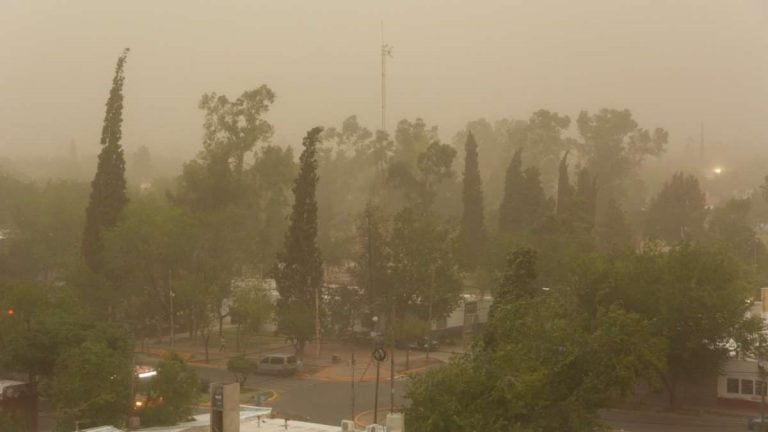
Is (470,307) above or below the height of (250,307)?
below

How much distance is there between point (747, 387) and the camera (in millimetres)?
25688

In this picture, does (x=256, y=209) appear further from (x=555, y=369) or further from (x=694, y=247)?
(x=555, y=369)

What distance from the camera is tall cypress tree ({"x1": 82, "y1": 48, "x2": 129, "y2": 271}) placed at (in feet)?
117

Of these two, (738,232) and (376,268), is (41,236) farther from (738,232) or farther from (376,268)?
(738,232)

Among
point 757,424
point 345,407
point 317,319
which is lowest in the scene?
point 345,407

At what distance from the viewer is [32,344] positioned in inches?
909

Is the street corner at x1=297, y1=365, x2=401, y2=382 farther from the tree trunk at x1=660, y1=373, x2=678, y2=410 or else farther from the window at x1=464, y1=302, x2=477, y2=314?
the tree trunk at x1=660, y1=373, x2=678, y2=410

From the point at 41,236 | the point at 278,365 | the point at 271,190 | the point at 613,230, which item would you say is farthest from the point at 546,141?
the point at 278,365

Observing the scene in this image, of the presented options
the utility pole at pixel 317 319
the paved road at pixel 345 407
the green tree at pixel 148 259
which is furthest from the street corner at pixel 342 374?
the green tree at pixel 148 259

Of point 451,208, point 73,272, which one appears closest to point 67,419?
point 73,272

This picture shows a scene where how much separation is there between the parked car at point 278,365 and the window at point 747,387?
14.0 metres

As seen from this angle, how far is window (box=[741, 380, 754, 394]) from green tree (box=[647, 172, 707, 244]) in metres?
34.5

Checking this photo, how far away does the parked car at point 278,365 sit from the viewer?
103ft

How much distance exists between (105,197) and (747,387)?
23284 mm
